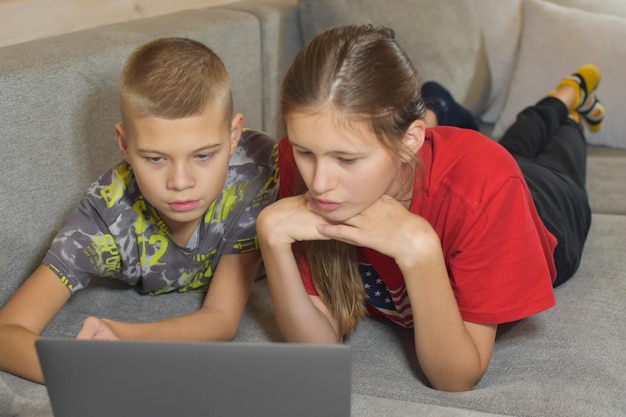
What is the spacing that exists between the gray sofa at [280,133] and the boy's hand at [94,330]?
124mm

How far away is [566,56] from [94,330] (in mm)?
1875

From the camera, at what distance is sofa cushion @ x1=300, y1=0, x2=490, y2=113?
7.79ft

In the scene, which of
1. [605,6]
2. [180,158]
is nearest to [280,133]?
[180,158]

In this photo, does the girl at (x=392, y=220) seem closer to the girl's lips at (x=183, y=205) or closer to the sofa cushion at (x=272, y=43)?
the girl's lips at (x=183, y=205)

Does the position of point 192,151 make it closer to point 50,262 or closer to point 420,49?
point 50,262

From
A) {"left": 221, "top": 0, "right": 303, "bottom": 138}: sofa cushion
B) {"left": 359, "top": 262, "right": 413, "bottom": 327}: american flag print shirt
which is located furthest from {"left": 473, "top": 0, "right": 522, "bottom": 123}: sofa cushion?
{"left": 359, "top": 262, "right": 413, "bottom": 327}: american flag print shirt

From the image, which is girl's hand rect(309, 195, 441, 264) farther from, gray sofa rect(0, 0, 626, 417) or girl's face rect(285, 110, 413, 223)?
gray sofa rect(0, 0, 626, 417)

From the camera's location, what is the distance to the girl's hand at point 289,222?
4.11 ft

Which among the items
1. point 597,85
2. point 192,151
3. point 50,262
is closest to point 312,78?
point 192,151

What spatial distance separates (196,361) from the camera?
2.87 ft

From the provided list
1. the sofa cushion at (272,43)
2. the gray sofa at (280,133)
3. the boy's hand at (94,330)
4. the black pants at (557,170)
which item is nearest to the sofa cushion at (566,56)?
the gray sofa at (280,133)

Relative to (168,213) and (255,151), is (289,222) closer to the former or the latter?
(168,213)

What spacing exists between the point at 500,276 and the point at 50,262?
790 millimetres

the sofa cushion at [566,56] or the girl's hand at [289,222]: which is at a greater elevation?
the girl's hand at [289,222]
